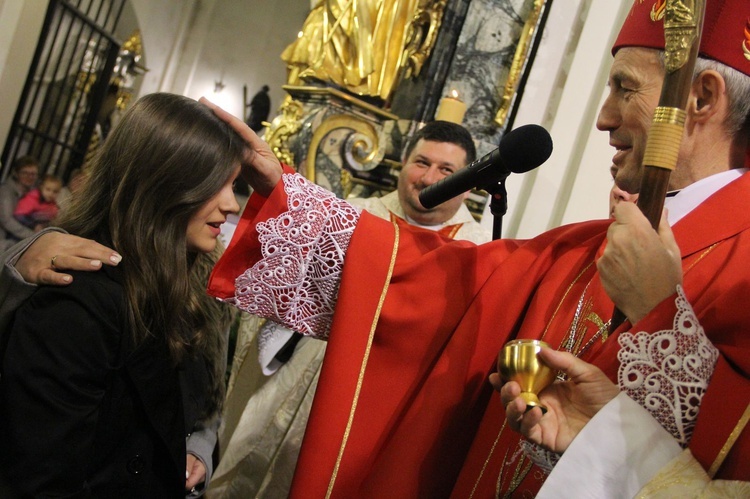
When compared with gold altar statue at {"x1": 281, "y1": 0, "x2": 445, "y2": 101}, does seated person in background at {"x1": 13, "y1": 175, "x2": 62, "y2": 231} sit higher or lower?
lower

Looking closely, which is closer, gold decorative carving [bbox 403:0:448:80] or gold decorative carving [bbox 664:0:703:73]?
gold decorative carving [bbox 664:0:703:73]

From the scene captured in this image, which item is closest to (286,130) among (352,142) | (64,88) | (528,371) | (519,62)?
(352,142)

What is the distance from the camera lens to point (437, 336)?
1749mm

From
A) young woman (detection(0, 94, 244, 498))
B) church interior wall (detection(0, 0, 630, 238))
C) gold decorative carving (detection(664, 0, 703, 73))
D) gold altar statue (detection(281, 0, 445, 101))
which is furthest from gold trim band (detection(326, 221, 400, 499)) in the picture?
gold altar statue (detection(281, 0, 445, 101))

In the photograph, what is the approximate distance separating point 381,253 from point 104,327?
0.66 meters

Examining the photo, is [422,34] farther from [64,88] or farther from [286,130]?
[64,88]

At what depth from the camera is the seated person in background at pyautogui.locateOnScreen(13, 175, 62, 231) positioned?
599 cm

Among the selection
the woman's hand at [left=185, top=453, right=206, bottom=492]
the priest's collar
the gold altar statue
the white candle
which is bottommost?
the woman's hand at [left=185, top=453, right=206, bottom=492]

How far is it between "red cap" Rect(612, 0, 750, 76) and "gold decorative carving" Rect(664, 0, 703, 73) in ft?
1.15

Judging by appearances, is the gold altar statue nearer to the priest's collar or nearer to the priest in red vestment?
A: the priest in red vestment

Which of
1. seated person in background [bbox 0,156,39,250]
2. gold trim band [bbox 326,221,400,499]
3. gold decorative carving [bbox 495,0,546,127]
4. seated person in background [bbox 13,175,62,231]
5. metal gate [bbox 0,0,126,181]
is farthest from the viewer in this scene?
metal gate [bbox 0,0,126,181]

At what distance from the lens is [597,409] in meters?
1.22

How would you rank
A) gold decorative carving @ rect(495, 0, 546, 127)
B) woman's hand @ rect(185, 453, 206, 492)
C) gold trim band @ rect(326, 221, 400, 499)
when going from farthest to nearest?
1. gold decorative carving @ rect(495, 0, 546, 127)
2. woman's hand @ rect(185, 453, 206, 492)
3. gold trim band @ rect(326, 221, 400, 499)

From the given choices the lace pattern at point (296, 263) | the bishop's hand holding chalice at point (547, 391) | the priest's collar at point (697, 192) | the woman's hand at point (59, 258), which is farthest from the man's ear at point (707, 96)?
the woman's hand at point (59, 258)
